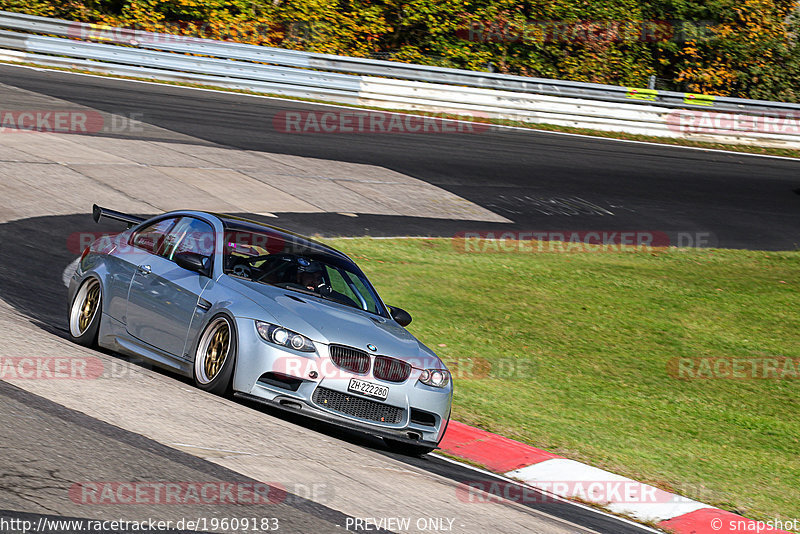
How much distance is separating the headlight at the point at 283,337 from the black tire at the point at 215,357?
0.76 feet

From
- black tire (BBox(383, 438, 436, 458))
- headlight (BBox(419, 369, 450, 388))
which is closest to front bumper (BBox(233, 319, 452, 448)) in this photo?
headlight (BBox(419, 369, 450, 388))

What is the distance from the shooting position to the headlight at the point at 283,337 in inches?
285

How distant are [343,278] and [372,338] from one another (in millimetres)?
1258

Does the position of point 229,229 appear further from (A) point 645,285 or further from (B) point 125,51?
(B) point 125,51

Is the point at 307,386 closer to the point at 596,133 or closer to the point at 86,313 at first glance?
the point at 86,313

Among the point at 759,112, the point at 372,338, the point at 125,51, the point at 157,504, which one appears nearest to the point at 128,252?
the point at 372,338

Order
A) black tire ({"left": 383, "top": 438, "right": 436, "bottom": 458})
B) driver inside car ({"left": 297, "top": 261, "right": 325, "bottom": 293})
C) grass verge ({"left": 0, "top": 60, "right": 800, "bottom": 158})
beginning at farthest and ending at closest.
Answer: grass verge ({"left": 0, "top": 60, "right": 800, "bottom": 158}), driver inside car ({"left": 297, "top": 261, "right": 325, "bottom": 293}), black tire ({"left": 383, "top": 438, "right": 436, "bottom": 458})

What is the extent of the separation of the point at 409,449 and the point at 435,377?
0.65m

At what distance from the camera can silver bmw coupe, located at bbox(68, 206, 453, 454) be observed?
724cm

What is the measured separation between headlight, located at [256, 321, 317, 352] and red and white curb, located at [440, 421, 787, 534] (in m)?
1.72

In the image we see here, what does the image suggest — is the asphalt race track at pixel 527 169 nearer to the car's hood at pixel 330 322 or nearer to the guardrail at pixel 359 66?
the guardrail at pixel 359 66

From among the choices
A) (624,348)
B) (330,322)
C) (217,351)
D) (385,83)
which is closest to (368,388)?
(330,322)

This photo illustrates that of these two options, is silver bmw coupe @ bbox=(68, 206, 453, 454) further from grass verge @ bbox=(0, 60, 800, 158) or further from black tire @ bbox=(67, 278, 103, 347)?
grass verge @ bbox=(0, 60, 800, 158)

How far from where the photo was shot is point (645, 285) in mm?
14609
